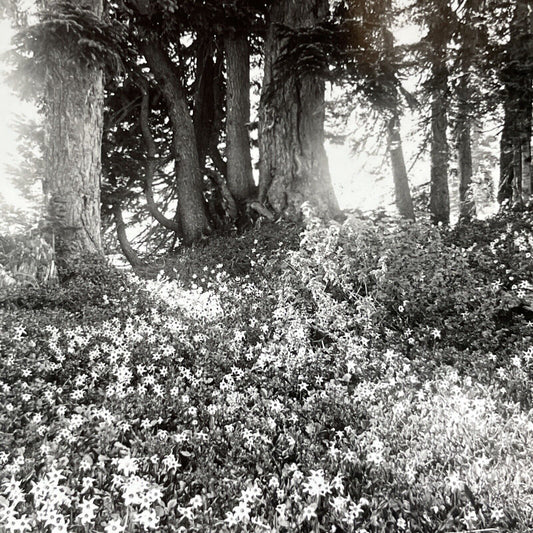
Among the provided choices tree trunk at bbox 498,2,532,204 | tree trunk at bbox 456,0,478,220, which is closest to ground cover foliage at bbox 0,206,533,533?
tree trunk at bbox 498,2,532,204

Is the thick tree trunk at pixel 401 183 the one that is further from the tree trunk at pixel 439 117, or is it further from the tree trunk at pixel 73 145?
the tree trunk at pixel 73 145

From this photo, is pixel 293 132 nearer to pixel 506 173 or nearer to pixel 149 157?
pixel 149 157

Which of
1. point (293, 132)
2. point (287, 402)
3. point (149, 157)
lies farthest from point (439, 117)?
point (287, 402)

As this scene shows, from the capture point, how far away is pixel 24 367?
9.64ft

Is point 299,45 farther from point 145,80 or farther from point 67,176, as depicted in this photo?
point 67,176

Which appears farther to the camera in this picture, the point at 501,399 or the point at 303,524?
the point at 501,399

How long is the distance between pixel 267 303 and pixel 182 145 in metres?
6.37

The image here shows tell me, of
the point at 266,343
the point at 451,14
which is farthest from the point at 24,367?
the point at 451,14

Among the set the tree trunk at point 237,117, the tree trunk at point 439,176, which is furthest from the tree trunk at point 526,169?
the tree trunk at point 237,117

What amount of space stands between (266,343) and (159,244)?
8.47 m

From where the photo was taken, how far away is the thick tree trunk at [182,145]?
9336 mm

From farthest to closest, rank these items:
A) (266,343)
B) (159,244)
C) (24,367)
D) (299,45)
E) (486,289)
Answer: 1. (159,244)
2. (299,45)
3. (486,289)
4. (266,343)
5. (24,367)

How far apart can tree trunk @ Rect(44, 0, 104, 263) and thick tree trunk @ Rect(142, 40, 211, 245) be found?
2.88m

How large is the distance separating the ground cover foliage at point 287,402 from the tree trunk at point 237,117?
16.6ft
